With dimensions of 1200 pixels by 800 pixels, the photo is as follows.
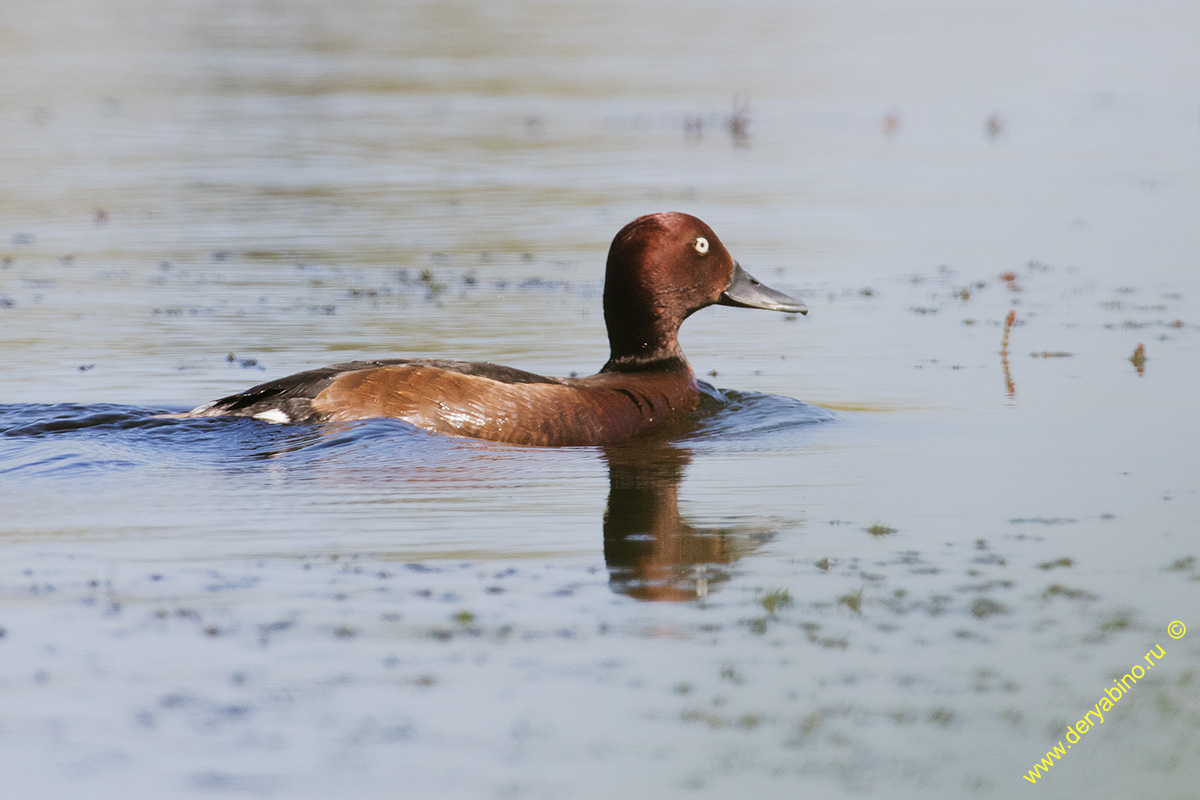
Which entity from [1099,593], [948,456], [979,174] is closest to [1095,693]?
[1099,593]

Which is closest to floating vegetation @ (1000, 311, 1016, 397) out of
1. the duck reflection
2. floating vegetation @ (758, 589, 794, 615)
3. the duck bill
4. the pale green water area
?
the pale green water area

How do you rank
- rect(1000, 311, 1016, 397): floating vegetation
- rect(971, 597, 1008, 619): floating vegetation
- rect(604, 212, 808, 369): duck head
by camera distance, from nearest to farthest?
rect(971, 597, 1008, 619): floating vegetation → rect(604, 212, 808, 369): duck head → rect(1000, 311, 1016, 397): floating vegetation

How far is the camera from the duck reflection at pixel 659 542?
563cm

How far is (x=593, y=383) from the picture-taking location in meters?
8.51

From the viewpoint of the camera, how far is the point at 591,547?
6102 mm

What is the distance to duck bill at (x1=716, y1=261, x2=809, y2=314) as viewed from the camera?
9.30 metres

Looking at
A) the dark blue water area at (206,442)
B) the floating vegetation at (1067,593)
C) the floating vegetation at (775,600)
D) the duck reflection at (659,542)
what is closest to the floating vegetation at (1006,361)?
the dark blue water area at (206,442)

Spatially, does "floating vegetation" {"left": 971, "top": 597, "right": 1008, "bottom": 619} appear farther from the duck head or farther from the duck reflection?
the duck head

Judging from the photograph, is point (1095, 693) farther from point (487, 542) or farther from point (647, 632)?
point (487, 542)

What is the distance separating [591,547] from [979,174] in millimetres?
12534

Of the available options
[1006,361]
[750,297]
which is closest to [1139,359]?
[1006,361]

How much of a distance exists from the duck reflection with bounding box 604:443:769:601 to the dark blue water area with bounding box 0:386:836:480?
30.3 inches

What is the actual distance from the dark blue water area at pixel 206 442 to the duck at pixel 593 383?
0.10 m

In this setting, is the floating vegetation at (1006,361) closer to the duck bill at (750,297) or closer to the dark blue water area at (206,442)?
the duck bill at (750,297)
